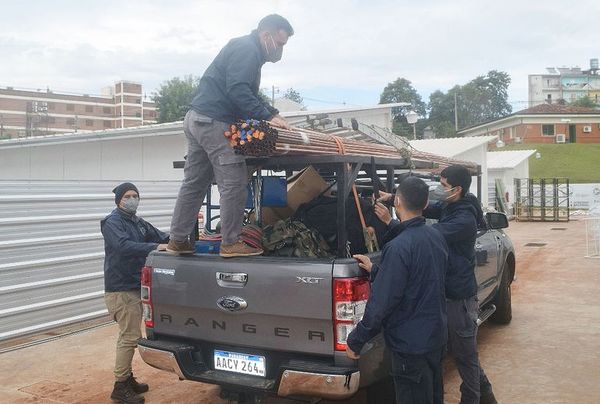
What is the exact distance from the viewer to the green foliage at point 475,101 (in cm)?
8244

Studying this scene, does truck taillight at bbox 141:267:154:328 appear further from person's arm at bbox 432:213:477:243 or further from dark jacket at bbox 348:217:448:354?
person's arm at bbox 432:213:477:243

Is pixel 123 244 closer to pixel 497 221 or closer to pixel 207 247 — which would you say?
pixel 207 247

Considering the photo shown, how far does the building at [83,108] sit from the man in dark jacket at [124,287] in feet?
304

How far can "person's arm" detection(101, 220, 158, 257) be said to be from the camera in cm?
476

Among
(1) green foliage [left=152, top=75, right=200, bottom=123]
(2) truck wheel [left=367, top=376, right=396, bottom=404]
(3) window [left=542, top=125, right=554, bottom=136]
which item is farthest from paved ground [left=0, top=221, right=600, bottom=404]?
(3) window [left=542, top=125, right=554, bottom=136]

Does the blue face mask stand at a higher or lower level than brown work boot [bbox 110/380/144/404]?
higher

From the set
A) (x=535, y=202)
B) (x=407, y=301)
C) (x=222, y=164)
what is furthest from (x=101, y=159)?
(x=535, y=202)

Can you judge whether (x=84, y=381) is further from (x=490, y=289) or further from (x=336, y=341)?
(x=490, y=289)

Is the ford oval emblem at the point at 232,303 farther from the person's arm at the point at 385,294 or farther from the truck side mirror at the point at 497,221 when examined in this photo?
the truck side mirror at the point at 497,221

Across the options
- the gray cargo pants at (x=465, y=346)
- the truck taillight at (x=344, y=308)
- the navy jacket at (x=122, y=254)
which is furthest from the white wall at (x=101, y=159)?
the truck taillight at (x=344, y=308)

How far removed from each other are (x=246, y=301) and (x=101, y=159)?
42.0 feet

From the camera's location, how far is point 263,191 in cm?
455

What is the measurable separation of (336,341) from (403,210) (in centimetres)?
89

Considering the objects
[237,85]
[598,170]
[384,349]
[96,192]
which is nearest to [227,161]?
[237,85]
